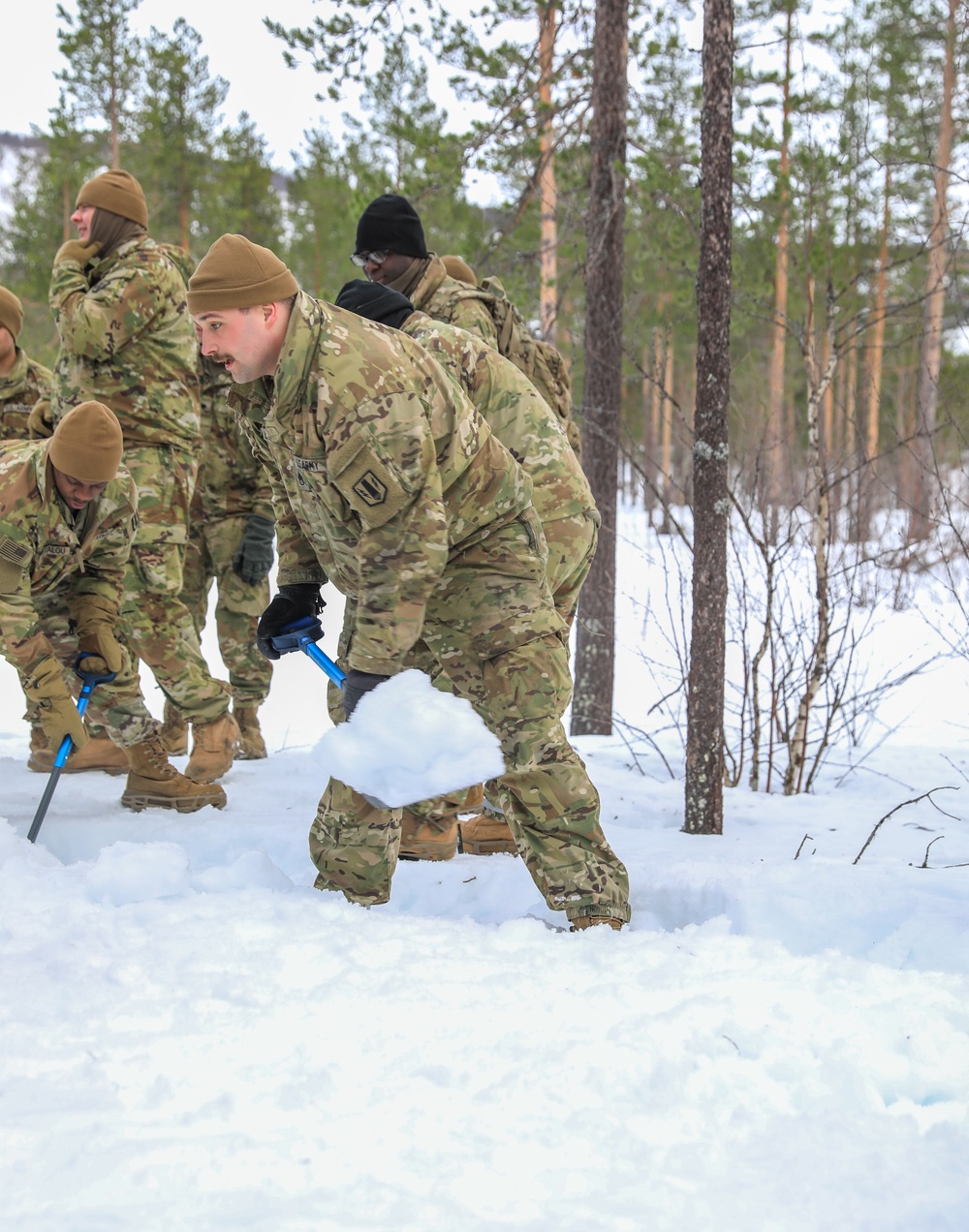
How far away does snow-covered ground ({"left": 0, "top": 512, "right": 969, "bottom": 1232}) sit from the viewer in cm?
151

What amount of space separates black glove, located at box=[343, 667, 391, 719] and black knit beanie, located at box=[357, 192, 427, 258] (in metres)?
1.77

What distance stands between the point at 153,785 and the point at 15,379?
2043mm

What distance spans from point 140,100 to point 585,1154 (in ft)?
61.6

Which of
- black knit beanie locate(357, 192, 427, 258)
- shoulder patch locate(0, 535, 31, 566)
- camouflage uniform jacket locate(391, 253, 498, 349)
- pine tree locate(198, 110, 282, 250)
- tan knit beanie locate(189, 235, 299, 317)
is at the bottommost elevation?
shoulder patch locate(0, 535, 31, 566)

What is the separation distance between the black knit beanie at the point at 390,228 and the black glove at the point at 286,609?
1311mm

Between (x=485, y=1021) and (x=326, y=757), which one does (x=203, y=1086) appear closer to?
Answer: (x=485, y=1021)

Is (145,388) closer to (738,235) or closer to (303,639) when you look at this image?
(303,639)

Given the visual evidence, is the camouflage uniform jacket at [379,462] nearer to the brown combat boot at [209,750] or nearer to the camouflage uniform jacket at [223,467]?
the brown combat boot at [209,750]

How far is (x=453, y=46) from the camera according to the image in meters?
7.02

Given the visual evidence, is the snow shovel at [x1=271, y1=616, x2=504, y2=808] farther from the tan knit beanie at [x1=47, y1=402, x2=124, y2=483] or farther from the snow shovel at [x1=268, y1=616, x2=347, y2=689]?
the tan knit beanie at [x1=47, y1=402, x2=124, y2=483]

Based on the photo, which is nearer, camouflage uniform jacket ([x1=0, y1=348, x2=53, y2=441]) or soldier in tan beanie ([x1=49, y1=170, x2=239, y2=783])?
soldier in tan beanie ([x1=49, y1=170, x2=239, y2=783])

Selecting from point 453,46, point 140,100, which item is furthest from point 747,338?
point 453,46

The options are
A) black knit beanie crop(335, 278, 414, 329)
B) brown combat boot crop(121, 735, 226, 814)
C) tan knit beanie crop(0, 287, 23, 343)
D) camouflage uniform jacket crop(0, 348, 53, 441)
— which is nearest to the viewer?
black knit beanie crop(335, 278, 414, 329)

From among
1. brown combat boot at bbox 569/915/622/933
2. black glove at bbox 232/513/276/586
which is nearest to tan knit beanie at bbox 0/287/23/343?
black glove at bbox 232/513/276/586
